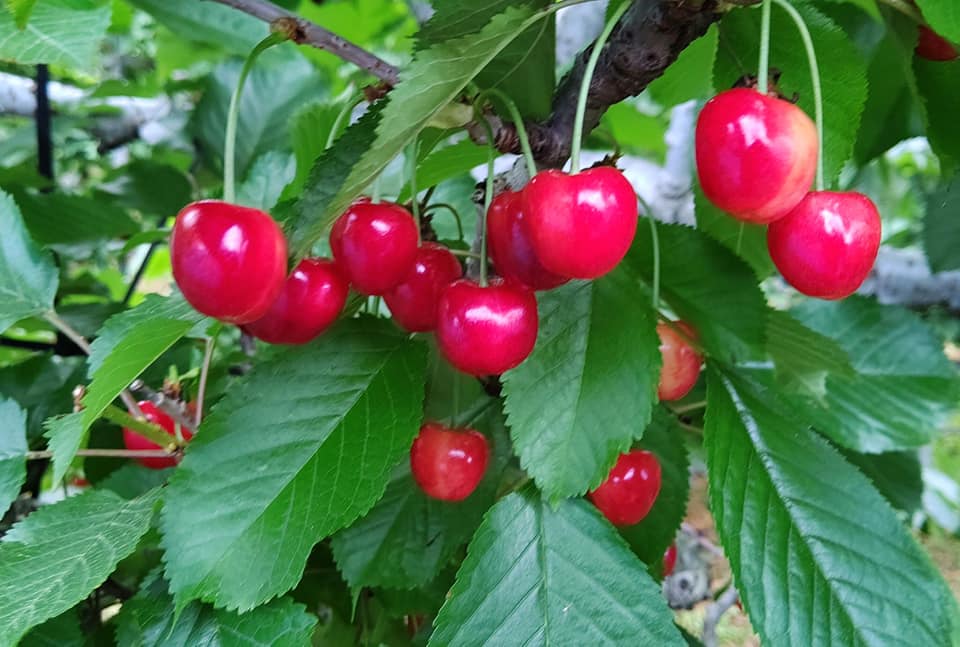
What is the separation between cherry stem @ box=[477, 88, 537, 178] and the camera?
504mm

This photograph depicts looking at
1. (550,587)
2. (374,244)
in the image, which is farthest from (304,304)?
(550,587)

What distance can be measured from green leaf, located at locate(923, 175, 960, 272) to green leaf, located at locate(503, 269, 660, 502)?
56cm

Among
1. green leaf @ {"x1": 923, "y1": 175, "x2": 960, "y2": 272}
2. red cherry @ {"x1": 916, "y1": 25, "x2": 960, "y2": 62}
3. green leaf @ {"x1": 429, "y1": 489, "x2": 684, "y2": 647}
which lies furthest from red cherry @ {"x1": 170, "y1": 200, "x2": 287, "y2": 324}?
green leaf @ {"x1": 923, "y1": 175, "x2": 960, "y2": 272}

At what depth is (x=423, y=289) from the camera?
565 millimetres

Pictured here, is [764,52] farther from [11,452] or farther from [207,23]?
[207,23]

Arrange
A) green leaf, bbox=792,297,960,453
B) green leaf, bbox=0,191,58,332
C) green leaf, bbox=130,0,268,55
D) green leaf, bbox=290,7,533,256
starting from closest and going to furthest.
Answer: green leaf, bbox=290,7,533,256 → green leaf, bbox=0,191,58,332 → green leaf, bbox=792,297,960,453 → green leaf, bbox=130,0,268,55

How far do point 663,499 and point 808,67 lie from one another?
0.39 meters

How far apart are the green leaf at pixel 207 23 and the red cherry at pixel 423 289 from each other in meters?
0.68

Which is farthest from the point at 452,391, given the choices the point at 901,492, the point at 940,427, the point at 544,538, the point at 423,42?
the point at 901,492

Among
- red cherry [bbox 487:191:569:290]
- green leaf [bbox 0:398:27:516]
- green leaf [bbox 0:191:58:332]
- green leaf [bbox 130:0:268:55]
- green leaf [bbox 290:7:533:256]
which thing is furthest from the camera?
green leaf [bbox 130:0:268:55]

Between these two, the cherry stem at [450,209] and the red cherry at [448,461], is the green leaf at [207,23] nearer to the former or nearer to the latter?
the cherry stem at [450,209]

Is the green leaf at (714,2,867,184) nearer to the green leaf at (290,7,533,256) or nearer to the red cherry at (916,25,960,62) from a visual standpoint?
the red cherry at (916,25,960,62)

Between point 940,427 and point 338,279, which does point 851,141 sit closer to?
point 338,279

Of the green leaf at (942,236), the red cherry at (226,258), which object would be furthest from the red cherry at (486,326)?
the green leaf at (942,236)
